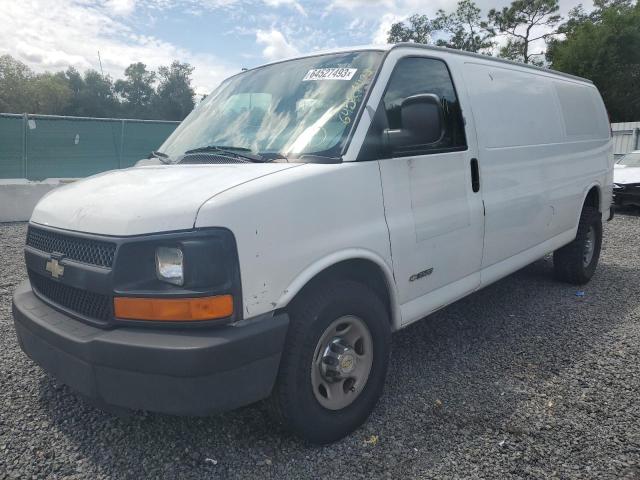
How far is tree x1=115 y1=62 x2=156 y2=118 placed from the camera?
68.9m

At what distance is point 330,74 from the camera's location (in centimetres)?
294

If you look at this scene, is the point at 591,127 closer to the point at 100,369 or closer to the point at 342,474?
the point at 342,474

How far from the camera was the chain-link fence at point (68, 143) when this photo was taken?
374 inches

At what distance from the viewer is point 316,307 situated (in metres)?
2.35

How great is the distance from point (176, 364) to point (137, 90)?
252ft

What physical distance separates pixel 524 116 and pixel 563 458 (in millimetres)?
2773

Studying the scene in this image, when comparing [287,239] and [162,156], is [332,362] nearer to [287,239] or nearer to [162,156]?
[287,239]

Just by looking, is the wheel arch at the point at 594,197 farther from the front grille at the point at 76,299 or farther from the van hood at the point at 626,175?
the van hood at the point at 626,175

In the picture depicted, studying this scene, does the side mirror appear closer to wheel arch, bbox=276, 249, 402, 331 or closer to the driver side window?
the driver side window

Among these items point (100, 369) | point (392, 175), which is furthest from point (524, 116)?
point (100, 369)

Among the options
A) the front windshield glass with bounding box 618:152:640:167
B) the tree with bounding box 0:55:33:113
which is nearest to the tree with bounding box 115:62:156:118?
the tree with bounding box 0:55:33:113

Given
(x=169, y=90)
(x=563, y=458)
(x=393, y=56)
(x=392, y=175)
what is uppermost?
(x=169, y=90)

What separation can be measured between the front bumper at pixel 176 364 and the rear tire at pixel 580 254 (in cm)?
424

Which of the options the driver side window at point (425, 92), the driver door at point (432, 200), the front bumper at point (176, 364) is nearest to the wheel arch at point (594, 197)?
the driver door at point (432, 200)
